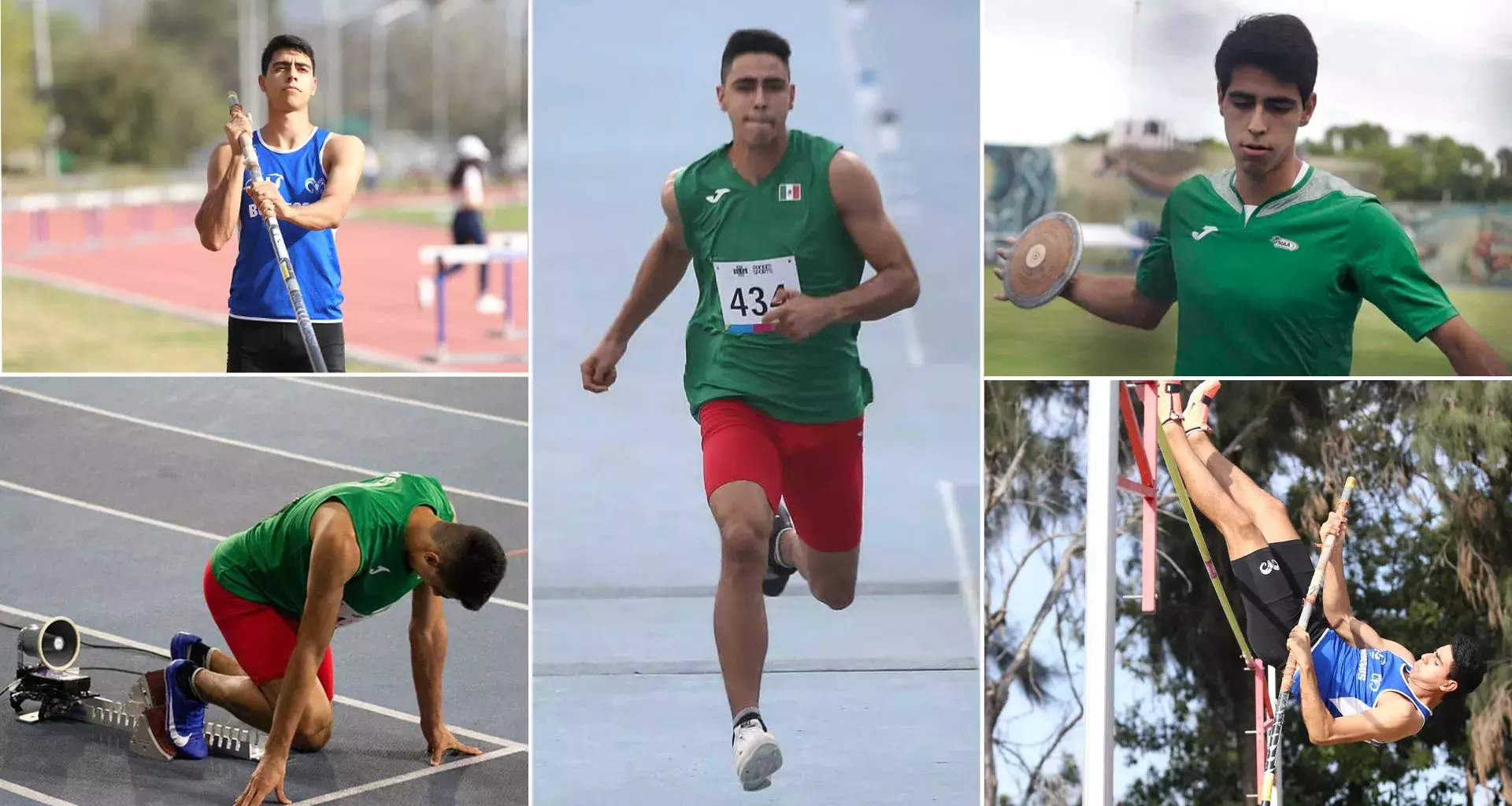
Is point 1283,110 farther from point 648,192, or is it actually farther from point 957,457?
point 648,192

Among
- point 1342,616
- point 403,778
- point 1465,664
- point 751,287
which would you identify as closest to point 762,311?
point 751,287

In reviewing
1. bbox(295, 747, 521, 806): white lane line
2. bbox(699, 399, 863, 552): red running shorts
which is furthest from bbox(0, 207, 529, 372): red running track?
bbox(295, 747, 521, 806): white lane line

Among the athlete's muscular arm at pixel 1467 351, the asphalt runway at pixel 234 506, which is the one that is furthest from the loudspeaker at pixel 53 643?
the athlete's muscular arm at pixel 1467 351

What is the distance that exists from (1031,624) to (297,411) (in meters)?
2.49

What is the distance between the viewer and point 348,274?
194 inches

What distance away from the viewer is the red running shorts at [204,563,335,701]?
4734 millimetres

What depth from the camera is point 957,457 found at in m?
5.30

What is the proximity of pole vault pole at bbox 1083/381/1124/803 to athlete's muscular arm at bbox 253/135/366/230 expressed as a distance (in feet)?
7.57

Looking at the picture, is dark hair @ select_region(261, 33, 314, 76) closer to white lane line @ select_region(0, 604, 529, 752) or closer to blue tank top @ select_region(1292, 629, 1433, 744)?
white lane line @ select_region(0, 604, 529, 752)

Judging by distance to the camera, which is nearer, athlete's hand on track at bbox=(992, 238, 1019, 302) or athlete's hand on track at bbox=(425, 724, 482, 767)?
athlete's hand on track at bbox=(425, 724, 482, 767)

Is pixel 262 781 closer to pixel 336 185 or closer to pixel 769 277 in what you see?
pixel 336 185

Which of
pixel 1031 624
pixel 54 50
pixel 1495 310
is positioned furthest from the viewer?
pixel 1031 624

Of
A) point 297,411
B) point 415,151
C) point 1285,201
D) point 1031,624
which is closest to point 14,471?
point 297,411

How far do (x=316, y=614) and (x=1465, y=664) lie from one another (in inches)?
142
